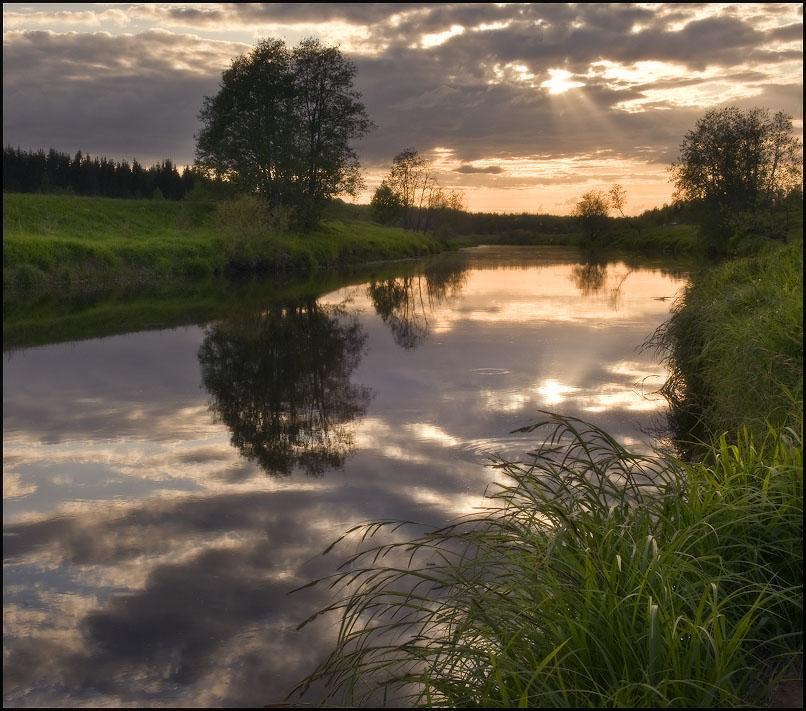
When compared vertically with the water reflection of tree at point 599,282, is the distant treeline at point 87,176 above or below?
above

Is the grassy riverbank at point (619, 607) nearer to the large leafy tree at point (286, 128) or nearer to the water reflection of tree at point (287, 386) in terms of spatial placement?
the water reflection of tree at point (287, 386)

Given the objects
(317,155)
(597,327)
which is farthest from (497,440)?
(317,155)

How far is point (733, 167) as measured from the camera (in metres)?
46.8

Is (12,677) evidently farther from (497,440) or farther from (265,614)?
(497,440)

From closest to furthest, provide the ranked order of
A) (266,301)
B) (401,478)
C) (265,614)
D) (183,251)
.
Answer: (265,614)
(401,478)
(266,301)
(183,251)

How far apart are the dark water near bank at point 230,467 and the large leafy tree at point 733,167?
27845mm

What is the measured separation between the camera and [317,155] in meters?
48.1

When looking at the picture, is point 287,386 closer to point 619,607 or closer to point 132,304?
point 619,607

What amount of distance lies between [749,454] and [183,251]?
110ft

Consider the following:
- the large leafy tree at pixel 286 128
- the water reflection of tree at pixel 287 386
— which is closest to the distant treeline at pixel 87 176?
the large leafy tree at pixel 286 128

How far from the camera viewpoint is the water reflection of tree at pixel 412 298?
18.8 m

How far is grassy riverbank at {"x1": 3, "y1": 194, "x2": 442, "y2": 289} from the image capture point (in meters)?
28.7

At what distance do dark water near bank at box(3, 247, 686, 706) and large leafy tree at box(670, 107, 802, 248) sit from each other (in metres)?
27.8

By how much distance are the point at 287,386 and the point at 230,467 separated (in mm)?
4035
